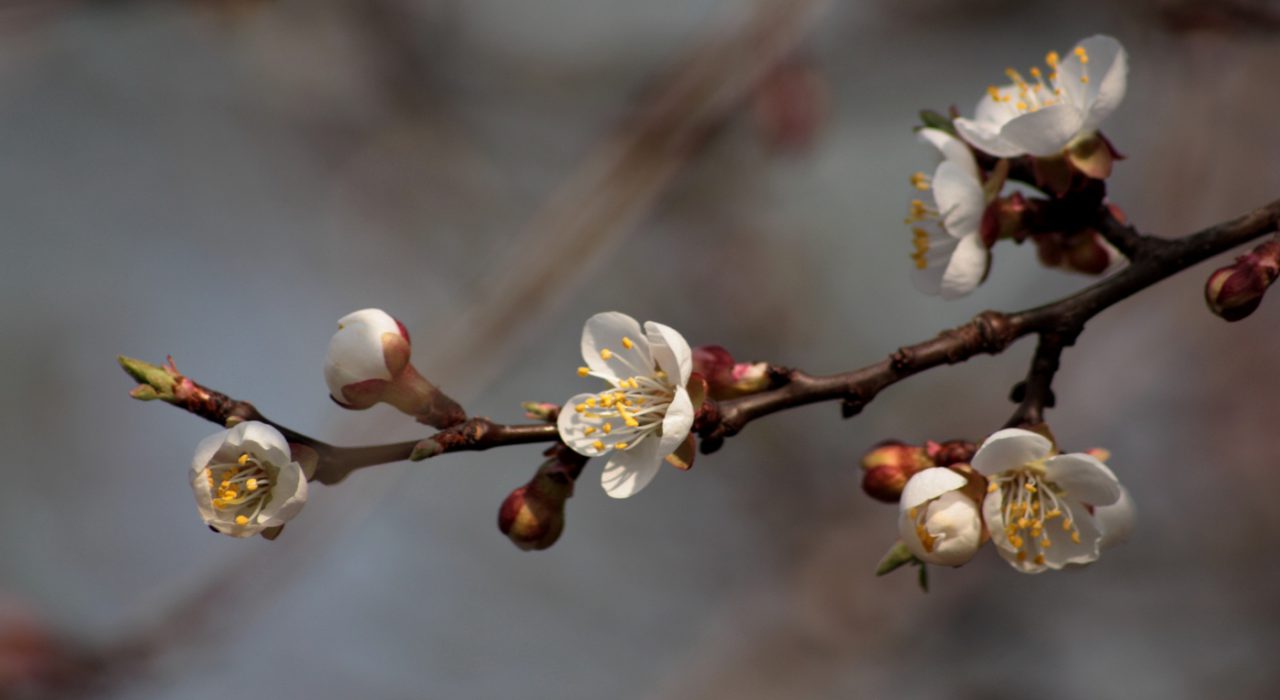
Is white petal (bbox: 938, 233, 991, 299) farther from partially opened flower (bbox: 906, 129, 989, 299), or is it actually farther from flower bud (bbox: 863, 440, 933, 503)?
flower bud (bbox: 863, 440, 933, 503)

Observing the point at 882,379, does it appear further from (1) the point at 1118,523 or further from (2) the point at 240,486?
(2) the point at 240,486

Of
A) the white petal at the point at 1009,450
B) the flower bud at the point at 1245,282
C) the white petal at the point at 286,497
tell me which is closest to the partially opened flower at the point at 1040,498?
the white petal at the point at 1009,450

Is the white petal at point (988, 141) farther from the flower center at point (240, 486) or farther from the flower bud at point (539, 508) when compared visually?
the flower center at point (240, 486)

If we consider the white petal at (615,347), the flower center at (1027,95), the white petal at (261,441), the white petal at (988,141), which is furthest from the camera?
the flower center at (1027,95)

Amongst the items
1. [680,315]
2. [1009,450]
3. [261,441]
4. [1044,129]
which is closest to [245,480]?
[261,441]

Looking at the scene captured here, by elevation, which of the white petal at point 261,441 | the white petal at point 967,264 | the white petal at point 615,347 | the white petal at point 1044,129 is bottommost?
the white petal at point 261,441

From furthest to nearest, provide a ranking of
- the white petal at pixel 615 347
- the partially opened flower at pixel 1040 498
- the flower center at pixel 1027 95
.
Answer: the flower center at pixel 1027 95 → the white petal at pixel 615 347 → the partially opened flower at pixel 1040 498
